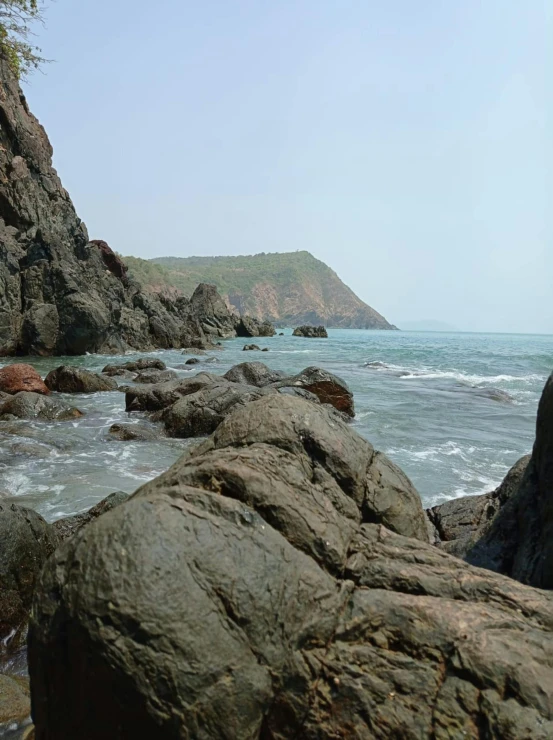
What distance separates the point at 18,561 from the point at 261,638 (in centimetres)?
293

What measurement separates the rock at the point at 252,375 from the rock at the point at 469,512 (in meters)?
9.51

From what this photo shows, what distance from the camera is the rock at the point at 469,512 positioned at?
16.0 feet

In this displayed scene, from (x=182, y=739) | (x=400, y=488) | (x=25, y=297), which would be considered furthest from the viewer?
(x=25, y=297)

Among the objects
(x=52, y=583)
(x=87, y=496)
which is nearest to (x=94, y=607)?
(x=52, y=583)

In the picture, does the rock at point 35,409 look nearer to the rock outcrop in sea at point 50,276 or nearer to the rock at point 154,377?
the rock at point 154,377

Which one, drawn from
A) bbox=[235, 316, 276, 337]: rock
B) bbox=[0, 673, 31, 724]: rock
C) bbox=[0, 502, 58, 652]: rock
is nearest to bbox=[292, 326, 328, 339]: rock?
bbox=[235, 316, 276, 337]: rock

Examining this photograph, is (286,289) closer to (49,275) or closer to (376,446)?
(49,275)

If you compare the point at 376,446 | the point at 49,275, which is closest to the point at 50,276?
the point at 49,275

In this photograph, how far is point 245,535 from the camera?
89.8 inches

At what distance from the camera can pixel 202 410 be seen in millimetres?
10852

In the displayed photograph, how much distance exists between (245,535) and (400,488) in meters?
1.73

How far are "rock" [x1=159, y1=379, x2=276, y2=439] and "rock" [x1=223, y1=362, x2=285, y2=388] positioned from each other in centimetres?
354

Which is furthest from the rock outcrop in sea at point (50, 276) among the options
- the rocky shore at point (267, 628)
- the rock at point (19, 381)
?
the rocky shore at point (267, 628)

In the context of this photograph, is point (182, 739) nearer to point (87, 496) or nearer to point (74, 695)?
point (74, 695)
